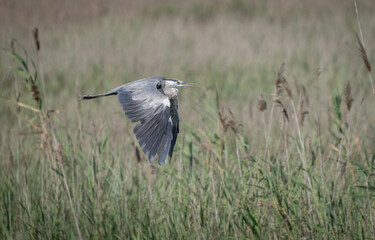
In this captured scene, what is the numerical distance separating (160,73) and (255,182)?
16.2 ft

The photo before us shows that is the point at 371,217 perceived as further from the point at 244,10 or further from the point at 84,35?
the point at 244,10

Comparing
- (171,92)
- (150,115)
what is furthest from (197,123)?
(150,115)

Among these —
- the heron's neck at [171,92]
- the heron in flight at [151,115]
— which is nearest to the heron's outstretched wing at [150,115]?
the heron in flight at [151,115]

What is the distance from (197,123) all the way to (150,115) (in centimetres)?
189

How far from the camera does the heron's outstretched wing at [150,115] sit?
8.39 feet

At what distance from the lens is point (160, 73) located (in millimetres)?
7500

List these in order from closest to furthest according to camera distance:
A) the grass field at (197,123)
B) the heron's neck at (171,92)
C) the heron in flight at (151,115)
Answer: the heron in flight at (151,115)
the grass field at (197,123)
the heron's neck at (171,92)

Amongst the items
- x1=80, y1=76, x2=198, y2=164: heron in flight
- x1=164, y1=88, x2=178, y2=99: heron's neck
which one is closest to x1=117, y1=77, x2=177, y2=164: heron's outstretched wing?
x1=80, y1=76, x2=198, y2=164: heron in flight

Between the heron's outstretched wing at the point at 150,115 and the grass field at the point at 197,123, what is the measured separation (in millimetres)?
268

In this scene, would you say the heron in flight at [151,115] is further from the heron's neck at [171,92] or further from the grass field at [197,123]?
the grass field at [197,123]

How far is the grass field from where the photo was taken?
2693 mm

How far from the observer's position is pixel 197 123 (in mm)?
4629

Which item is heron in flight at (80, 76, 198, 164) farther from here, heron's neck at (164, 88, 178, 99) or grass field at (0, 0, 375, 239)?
grass field at (0, 0, 375, 239)

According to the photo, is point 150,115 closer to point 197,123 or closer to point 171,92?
point 171,92
